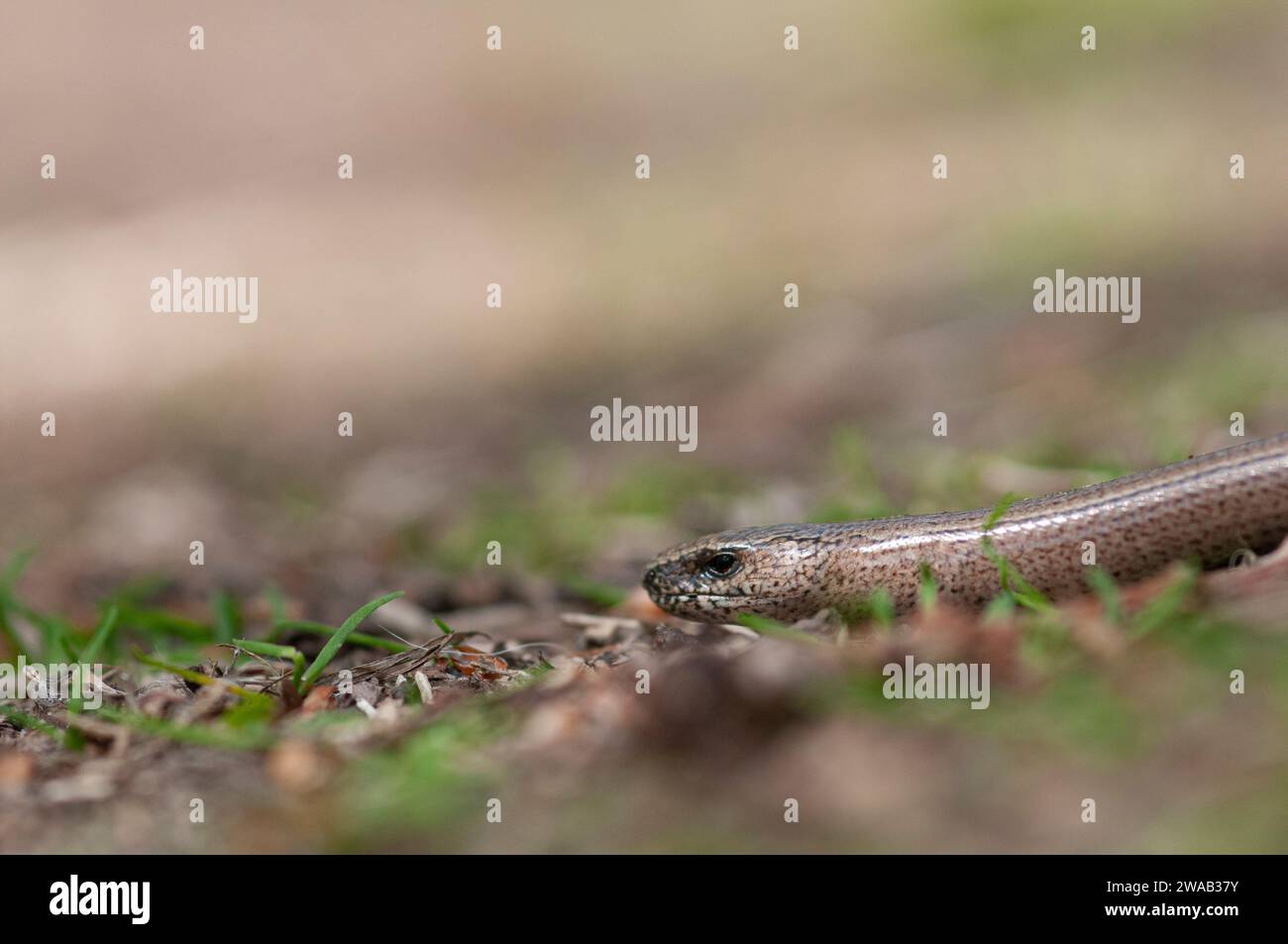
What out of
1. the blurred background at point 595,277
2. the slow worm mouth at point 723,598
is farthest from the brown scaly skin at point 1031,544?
the blurred background at point 595,277

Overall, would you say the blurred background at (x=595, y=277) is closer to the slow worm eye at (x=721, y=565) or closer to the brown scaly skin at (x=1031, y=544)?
the slow worm eye at (x=721, y=565)

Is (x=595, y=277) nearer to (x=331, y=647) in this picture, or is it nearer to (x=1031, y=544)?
(x=1031, y=544)

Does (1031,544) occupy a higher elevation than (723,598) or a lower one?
higher

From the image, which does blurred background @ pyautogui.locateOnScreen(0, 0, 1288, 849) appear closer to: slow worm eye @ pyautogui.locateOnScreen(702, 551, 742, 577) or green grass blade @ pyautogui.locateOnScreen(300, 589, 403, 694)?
slow worm eye @ pyautogui.locateOnScreen(702, 551, 742, 577)

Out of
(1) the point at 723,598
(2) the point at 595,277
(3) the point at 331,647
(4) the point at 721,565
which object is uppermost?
(2) the point at 595,277

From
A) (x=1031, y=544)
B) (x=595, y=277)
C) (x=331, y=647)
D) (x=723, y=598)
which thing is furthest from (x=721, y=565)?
(x=595, y=277)

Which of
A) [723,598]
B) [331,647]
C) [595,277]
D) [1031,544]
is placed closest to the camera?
[331,647]
